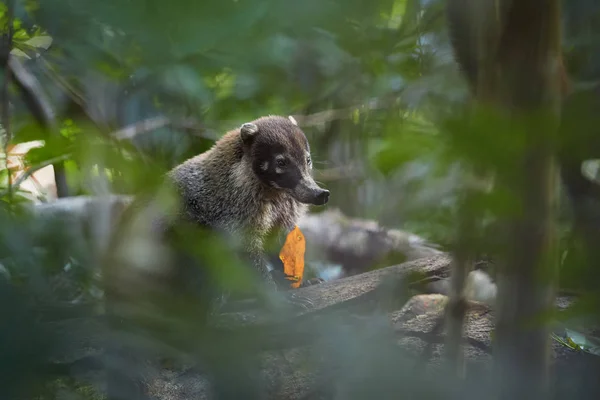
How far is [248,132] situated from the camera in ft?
8.20

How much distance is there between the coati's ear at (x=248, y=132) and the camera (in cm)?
→ 247

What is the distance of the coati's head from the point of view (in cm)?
237

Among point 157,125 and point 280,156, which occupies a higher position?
point 157,125

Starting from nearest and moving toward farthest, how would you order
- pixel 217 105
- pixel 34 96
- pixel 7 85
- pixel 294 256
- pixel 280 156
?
1. pixel 217 105
2. pixel 7 85
3. pixel 34 96
4. pixel 294 256
5. pixel 280 156

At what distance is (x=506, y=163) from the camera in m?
0.40

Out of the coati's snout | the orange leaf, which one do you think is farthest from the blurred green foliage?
the coati's snout

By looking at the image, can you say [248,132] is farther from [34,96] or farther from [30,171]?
[30,171]

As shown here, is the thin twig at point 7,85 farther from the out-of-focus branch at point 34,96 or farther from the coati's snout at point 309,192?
the coati's snout at point 309,192

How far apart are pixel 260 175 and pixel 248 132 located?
20cm

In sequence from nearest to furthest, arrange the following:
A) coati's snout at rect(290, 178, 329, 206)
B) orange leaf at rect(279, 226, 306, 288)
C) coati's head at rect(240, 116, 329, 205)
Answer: orange leaf at rect(279, 226, 306, 288)
coati's snout at rect(290, 178, 329, 206)
coati's head at rect(240, 116, 329, 205)

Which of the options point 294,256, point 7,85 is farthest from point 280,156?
point 7,85

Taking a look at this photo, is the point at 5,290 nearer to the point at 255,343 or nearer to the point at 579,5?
the point at 255,343

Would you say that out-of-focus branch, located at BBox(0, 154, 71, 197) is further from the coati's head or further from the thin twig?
the coati's head

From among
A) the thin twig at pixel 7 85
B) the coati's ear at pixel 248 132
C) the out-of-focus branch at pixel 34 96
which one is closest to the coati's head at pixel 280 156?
the coati's ear at pixel 248 132
